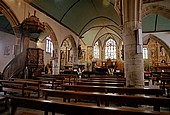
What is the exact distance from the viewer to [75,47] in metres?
16.2

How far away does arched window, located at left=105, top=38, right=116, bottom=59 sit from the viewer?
23891 millimetres

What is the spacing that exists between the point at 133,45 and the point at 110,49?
19222mm

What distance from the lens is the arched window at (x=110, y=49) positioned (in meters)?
23.9

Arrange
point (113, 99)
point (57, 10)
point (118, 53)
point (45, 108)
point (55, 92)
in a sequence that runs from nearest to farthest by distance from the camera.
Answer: point (45, 108), point (113, 99), point (55, 92), point (57, 10), point (118, 53)

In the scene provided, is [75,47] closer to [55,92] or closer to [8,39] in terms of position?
[8,39]

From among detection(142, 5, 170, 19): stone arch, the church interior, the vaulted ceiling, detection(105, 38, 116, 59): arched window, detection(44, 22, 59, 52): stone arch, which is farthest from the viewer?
detection(105, 38, 116, 59): arched window

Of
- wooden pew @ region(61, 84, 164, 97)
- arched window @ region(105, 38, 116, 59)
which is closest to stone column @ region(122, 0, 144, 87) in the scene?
wooden pew @ region(61, 84, 164, 97)

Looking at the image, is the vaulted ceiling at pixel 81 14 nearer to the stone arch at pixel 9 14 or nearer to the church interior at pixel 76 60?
the church interior at pixel 76 60

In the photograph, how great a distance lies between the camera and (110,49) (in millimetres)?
24000

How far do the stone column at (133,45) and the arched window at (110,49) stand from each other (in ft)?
61.6

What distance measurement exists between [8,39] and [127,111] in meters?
13.4

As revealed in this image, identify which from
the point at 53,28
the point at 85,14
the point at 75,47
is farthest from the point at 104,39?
the point at 53,28

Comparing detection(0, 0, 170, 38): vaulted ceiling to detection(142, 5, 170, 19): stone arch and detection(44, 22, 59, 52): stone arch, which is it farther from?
detection(44, 22, 59, 52): stone arch

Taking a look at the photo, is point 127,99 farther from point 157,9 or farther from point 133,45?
point 157,9
